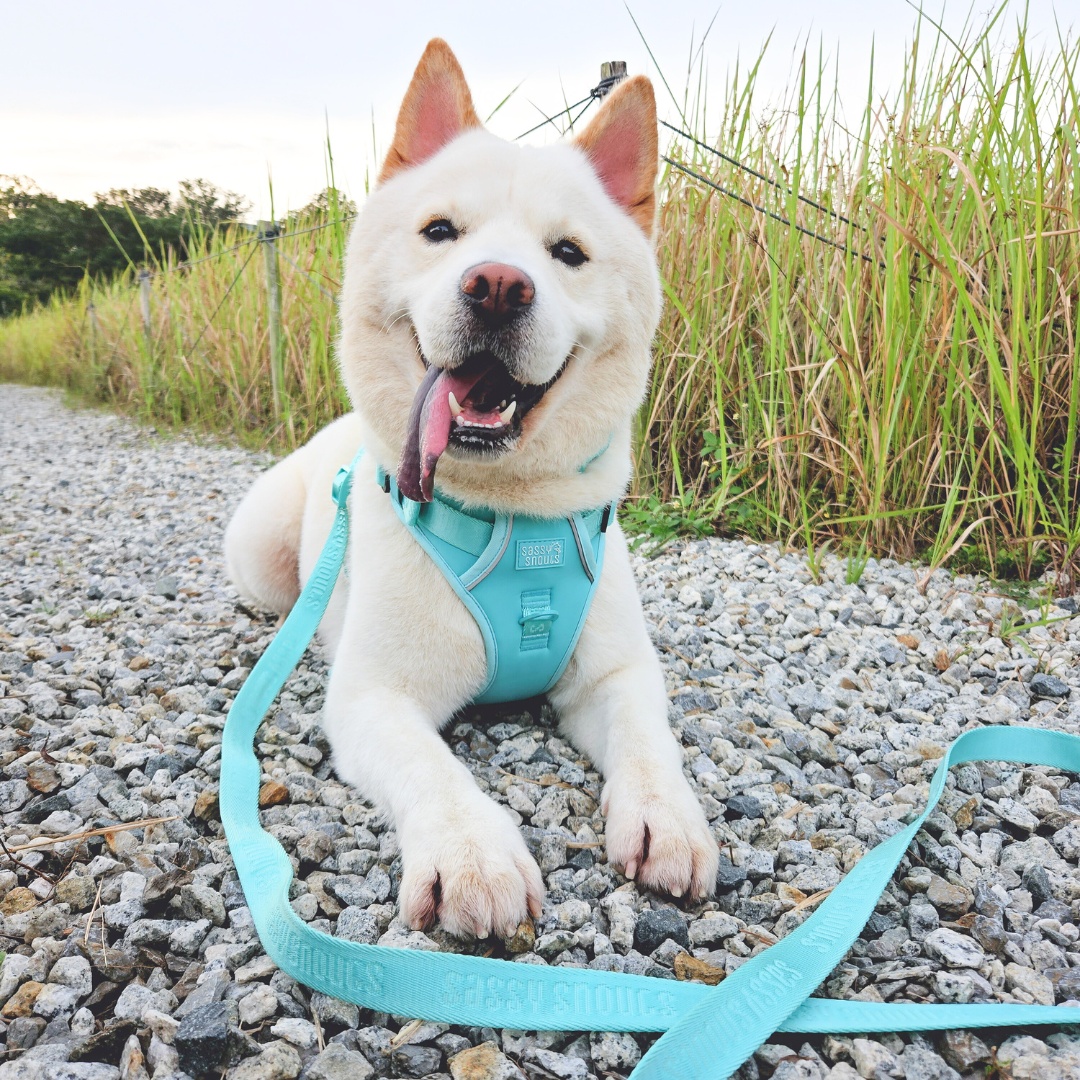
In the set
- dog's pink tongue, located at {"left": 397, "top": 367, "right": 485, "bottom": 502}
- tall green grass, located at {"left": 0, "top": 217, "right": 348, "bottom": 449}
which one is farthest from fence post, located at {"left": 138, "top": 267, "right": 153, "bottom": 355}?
dog's pink tongue, located at {"left": 397, "top": 367, "right": 485, "bottom": 502}

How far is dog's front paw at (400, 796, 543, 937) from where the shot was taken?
1.27 meters

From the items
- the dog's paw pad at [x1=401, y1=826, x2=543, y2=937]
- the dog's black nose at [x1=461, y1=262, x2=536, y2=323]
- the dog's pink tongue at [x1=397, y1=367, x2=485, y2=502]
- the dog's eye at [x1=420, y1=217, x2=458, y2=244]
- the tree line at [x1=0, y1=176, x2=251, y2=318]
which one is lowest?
the dog's paw pad at [x1=401, y1=826, x2=543, y2=937]

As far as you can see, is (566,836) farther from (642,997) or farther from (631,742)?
(642,997)

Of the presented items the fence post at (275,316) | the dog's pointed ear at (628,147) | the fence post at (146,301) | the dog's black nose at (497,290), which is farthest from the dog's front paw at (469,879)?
the fence post at (146,301)

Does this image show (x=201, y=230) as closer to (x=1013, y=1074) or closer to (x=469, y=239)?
(x=469, y=239)

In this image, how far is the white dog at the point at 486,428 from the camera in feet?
4.80

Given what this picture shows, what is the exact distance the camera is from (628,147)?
6.61ft

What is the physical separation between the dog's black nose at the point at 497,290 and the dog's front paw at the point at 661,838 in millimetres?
1000

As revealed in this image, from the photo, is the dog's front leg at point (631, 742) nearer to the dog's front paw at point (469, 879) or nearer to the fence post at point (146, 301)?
the dog's front paw at point (469, 879)

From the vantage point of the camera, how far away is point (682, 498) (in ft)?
12.7

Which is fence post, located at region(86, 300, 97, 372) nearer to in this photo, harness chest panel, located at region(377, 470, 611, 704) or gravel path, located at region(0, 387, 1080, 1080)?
gravel path, located at region(0, 387, 1080, 1080)

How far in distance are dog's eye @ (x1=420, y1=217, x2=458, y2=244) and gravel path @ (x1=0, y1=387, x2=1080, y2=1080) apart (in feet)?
4.15

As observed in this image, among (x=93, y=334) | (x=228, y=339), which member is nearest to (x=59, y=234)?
(x=93, y=334)

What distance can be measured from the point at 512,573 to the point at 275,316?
18.5 feet
